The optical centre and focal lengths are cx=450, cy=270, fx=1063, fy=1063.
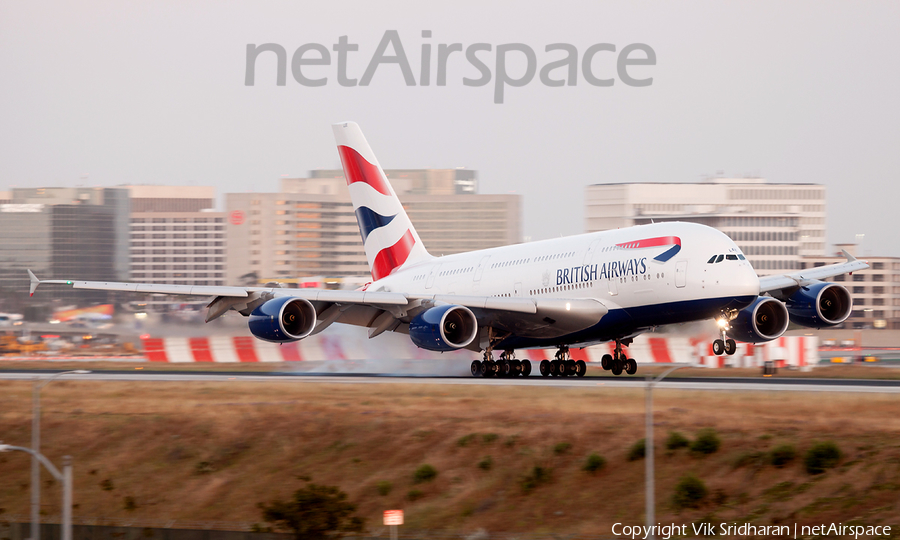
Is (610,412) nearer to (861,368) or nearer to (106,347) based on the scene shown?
(861,368)

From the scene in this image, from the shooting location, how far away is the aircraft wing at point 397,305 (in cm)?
4097

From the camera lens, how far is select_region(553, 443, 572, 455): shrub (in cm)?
3247

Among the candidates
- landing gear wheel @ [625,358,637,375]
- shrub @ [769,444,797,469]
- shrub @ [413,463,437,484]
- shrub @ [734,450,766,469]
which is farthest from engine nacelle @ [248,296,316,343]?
shrub @ [769,444,797,469]

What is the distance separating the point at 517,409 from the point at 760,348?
25269mm

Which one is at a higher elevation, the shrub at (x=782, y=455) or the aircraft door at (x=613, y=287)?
the aircraft door at (x=613, y=287)

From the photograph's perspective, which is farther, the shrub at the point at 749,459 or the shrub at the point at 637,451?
the shrub at the point at 637,451

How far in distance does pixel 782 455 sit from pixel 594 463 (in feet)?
17.8

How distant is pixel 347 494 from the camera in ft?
112

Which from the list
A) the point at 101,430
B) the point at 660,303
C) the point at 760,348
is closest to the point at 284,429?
the point at 101,430

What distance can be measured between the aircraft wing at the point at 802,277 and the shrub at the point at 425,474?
15704 mm

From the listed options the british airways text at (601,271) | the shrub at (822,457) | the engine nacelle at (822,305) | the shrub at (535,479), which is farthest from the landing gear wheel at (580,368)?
the shrub at (822,457)

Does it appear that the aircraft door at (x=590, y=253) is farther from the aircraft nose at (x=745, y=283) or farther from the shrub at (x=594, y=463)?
the shrub at (x=594, y=463)

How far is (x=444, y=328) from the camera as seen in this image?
1581 inches

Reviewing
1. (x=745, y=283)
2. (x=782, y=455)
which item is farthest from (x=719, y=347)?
(x=782, y=455)
